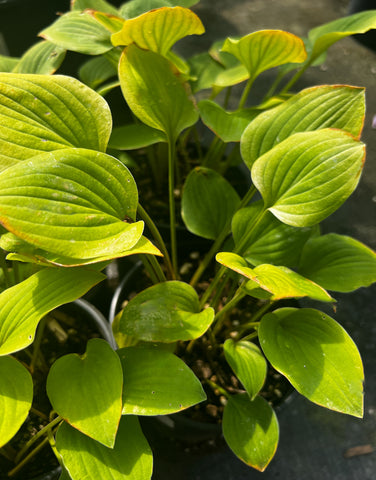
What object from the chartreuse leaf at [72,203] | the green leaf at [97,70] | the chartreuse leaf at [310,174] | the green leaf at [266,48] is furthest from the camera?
the green leaf at [97,70]

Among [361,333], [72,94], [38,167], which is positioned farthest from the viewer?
[361,333]

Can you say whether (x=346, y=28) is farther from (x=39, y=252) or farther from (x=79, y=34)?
(x=39, y=252)

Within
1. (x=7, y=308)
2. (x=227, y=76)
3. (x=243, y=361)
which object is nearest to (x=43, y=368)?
(x=7, y=308)

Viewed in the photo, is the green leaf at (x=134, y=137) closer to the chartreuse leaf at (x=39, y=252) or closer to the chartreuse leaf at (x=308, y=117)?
the chartreuse leaf at (x=308, y=117)

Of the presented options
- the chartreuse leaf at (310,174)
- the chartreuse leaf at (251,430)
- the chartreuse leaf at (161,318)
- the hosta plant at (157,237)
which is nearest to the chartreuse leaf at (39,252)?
the hosta plant at (157,237)

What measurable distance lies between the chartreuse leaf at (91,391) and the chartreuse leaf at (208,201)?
0.97ft

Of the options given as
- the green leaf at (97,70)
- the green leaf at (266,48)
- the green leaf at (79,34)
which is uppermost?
the green leaf at (79,34)

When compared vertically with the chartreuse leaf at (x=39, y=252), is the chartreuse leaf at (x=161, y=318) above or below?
below

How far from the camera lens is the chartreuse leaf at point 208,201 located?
0.79 metres

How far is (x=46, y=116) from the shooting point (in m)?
0.59

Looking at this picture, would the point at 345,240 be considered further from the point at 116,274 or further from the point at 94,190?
the point at 116,274

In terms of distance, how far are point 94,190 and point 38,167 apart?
0.07 meters

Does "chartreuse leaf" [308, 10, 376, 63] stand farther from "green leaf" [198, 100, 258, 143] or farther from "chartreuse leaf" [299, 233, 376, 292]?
"chartreuse leaf" [299, 233, 376, 292]

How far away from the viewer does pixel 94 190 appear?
533 millimetres
